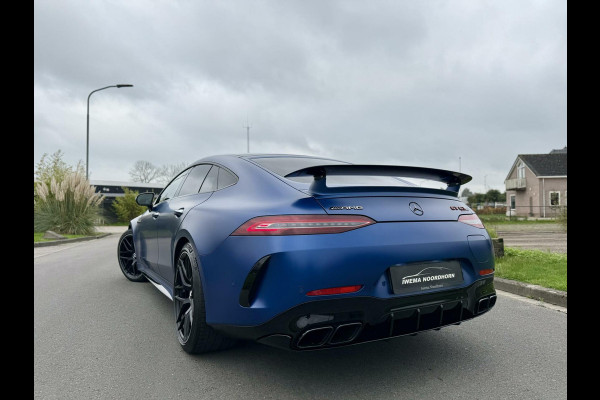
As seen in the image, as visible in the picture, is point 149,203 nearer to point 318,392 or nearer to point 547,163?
point 318,392

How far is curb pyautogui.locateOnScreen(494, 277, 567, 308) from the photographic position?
443 cm

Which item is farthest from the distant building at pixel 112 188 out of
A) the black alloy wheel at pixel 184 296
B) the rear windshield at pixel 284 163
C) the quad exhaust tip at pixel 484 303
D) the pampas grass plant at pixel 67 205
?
the quad exhaust tip at pixel 484 303

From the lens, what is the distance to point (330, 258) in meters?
2.12

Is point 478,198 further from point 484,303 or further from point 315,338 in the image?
point 315,338

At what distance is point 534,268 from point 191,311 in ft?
17.5

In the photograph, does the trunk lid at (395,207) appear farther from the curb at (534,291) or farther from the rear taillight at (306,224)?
the curb at (534,291)

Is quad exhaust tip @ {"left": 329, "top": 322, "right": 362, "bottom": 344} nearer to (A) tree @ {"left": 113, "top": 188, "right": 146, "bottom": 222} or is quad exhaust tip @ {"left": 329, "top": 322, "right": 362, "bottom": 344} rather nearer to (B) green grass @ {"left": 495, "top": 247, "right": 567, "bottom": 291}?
(B) green grass @ {"left": 495, "top": 247, "right": 567, "bottom": 291}

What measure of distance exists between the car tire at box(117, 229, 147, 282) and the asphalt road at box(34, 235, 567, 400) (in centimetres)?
181

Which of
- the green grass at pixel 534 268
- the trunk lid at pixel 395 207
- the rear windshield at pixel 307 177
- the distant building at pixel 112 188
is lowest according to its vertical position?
the green grass at pixel 534 268

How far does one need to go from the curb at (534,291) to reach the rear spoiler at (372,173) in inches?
98.8

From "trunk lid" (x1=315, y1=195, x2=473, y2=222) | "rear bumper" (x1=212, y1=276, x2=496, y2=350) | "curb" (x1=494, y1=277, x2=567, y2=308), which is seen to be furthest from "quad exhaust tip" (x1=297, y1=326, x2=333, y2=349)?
"curb" (x1=494, y1=277, x2=567, y2=308)

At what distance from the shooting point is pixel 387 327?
88.7 inches

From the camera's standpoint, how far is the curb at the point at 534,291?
4430 millimetres

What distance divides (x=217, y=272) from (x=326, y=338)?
749 millimetres
